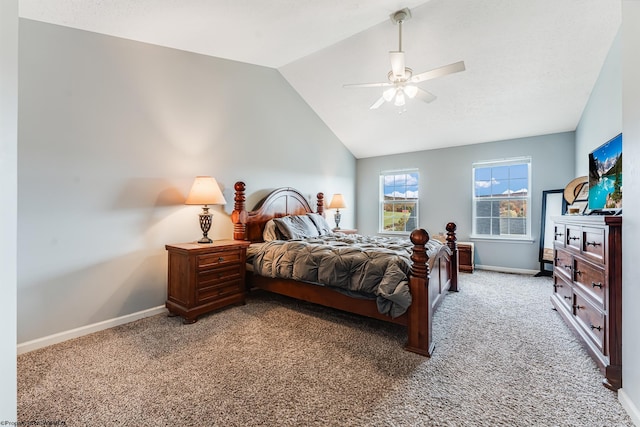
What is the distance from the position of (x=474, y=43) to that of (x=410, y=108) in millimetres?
1293

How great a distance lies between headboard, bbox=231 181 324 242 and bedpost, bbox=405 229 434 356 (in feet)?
6.86

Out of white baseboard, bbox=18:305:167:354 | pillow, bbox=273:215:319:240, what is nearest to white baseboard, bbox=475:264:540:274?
pillow, bbox=273:215:319:240

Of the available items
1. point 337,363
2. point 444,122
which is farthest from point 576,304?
point 444,122

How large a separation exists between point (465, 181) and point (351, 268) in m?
3.72

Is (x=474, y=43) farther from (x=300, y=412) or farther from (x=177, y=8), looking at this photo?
(x=300, y=412)

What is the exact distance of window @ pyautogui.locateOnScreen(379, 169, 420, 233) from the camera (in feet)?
18.3

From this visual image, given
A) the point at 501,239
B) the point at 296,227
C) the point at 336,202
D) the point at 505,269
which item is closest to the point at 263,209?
the point at 296,227

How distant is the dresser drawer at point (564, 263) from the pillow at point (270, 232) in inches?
115

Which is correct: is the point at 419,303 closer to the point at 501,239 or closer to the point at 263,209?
the point at 263,209

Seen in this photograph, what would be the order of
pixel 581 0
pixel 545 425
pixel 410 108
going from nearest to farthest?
pixel 545 425 → pixel 581 0 → pixel 410 108

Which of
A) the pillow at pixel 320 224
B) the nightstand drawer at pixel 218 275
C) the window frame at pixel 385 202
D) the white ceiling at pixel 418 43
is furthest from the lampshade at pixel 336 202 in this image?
the nightstand drawer at pixel 218 275

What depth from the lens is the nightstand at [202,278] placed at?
101 inches

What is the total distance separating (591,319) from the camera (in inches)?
77.9

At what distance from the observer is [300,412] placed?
4.73 ft
